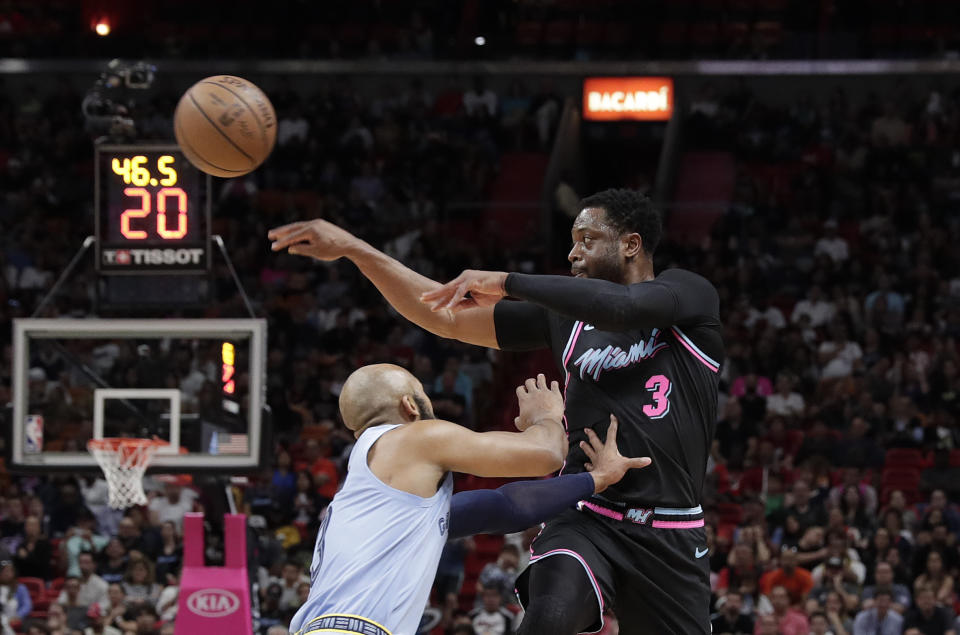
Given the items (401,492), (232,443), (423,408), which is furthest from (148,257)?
(401,492)

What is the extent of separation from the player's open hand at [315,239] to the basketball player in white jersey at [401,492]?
0.48 meters

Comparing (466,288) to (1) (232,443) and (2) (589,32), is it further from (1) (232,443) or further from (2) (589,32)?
(2) (589,32)

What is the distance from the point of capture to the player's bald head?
4.57 meters

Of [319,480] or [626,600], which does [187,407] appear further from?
→ [626,600]

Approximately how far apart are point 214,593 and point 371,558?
5.63 m

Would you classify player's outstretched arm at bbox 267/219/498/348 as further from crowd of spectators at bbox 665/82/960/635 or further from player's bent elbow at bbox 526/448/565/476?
crowd of spectators at bbox 665/82/960/635

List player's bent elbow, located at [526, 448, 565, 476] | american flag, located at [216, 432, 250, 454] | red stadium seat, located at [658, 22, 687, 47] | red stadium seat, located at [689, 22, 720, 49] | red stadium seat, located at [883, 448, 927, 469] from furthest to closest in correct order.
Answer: red stadium seat, located at [689, 22, 720, 49] < red stadium seat, located at [658, 22, 687, 47] < red stadium seat, located at [883, 448, 927, 469] < american flag, located at [216, 432, 250, 454] < player's bent elbow, located at [526, 448, 565, 476]

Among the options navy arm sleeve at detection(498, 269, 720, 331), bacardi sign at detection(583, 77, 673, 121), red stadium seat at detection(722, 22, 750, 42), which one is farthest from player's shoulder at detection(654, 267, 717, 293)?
red stadium seat at detection(722, 22, 750, 42)

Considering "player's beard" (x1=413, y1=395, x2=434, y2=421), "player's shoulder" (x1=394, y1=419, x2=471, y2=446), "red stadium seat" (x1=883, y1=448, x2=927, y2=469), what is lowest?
"red stadium seat" (x1=883, y1=448, x2=927, y2=469)

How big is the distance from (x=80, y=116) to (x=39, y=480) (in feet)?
26.5

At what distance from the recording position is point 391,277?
16.8 feet

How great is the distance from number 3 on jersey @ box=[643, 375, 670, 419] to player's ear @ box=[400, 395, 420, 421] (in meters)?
0.77

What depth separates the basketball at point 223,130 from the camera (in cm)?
602

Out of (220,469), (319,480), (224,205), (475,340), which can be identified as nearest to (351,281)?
(224,205)
